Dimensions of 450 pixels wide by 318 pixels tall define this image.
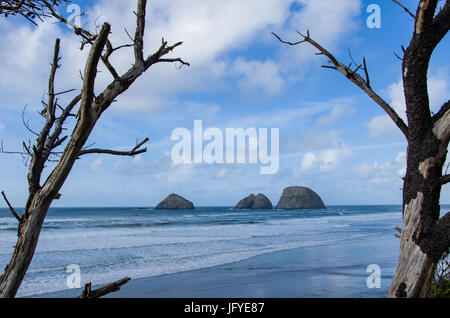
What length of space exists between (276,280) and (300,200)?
95.8m

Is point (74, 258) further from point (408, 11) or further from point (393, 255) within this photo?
point (408, 11)

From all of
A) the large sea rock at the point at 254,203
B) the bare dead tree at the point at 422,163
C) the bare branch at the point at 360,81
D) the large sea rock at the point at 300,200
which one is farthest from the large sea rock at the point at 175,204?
the bare dead tree at the point at 422,163

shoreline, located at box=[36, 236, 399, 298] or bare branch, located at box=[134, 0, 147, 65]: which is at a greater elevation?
bare branch, located at box=[134, 0, 147, 65]

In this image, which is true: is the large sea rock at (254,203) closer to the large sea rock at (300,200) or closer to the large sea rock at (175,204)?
the large sea rock at (300,200)

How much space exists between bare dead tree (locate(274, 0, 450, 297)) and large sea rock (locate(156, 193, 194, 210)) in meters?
91.0

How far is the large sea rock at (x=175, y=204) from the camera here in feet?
Answer: 305

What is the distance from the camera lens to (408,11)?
3.38m

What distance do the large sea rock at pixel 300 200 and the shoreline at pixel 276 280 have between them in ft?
295

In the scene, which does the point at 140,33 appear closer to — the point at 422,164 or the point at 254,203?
the point at 422,164

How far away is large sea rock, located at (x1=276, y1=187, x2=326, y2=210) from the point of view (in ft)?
340

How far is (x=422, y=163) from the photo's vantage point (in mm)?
3041

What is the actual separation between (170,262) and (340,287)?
6320 millimetres

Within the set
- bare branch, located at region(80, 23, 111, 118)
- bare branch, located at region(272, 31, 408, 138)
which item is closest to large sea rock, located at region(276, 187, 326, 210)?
bare branch, located at region(272, 31, 408, 138)

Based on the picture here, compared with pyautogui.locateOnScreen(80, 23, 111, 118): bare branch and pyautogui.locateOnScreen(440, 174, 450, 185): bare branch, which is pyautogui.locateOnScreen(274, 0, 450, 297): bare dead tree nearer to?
pyautogui.locateOnScreen(440, 174, 450, 185): bare branch
